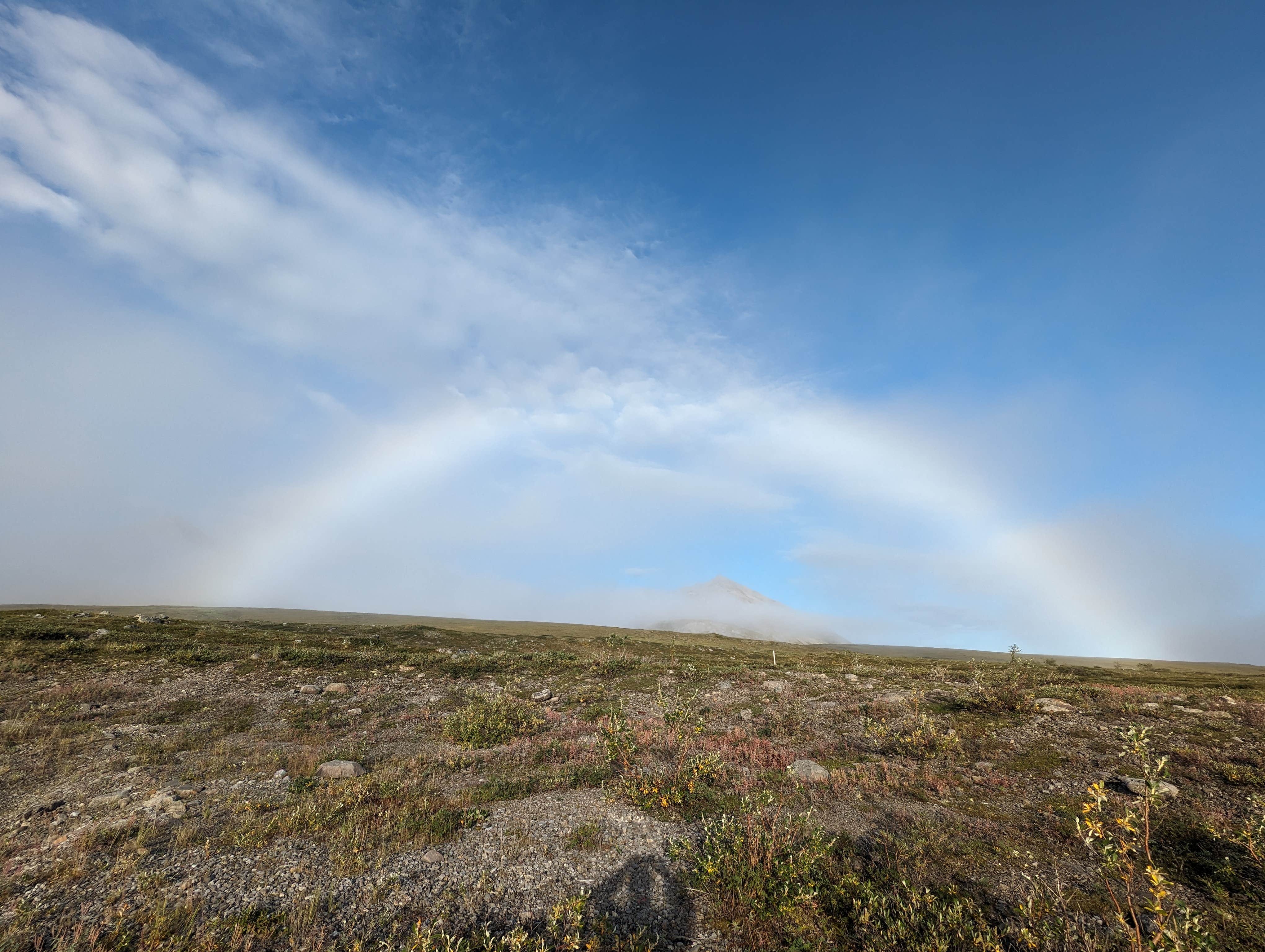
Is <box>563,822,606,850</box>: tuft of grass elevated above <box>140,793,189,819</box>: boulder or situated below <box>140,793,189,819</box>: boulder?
above

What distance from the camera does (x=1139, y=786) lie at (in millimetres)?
13398

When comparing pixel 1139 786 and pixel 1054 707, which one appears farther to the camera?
pixel 1054 707

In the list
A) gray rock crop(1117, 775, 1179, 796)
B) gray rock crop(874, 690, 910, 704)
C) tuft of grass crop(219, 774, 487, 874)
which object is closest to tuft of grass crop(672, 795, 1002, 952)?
tuft of grass crop(219, 774, 487, 874)

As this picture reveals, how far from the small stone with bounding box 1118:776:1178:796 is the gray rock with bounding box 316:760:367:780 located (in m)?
22.8

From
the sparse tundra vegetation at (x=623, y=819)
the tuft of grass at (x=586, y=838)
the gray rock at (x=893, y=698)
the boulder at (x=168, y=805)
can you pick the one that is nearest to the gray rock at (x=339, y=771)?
the sparse tundra vegetation at (x=623, y=819)

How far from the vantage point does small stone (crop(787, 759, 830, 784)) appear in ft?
54.3

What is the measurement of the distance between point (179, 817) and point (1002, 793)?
23141 mm

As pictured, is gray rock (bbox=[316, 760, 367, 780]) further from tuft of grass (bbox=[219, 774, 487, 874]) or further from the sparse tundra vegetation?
tuft of grass (bbox=[219, 774, 487, 874])

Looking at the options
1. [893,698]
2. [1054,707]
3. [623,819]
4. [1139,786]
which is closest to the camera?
[1139,786]

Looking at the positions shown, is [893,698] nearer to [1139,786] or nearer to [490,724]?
[1139,786]

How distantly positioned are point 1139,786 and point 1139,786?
0.70 ft

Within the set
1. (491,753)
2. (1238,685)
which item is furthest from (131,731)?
(1238,685)

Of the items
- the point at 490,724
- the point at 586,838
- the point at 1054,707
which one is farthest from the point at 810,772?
the point at 1054,707

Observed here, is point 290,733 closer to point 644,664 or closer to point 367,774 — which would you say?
point 367,774
